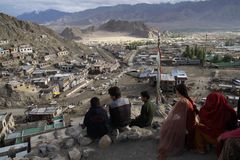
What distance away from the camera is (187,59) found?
38344 mm

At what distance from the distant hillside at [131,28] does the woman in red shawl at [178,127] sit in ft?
310

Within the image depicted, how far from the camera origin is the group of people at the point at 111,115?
5762 mm

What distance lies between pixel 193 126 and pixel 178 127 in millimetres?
268

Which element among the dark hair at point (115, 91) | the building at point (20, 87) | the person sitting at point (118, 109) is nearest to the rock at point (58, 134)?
the person sitting at point (118, 109)

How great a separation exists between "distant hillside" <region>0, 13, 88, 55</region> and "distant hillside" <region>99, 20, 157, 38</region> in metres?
49.3

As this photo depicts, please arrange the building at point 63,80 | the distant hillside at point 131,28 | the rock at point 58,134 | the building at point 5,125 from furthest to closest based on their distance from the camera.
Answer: the distant hillside at point 131,28 < the building at point 63,80 < the building at point 5,125 < the rock at point 58,134

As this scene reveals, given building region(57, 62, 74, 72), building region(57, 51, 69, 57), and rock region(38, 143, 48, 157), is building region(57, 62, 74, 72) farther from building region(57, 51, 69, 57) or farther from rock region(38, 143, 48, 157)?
rock region(38, 143, 48, 157)

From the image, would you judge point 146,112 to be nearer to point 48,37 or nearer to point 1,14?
point 48,37

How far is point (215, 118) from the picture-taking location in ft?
15.0

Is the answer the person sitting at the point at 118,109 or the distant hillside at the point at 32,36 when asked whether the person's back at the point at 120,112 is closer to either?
the person sitting at the point at 118,109

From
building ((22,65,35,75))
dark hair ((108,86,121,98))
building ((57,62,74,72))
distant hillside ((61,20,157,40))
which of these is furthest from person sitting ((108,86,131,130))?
distant hillside ((61,20,157,40))

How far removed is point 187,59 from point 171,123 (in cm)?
3457

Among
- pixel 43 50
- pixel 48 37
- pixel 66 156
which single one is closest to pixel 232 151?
pixel 66 156

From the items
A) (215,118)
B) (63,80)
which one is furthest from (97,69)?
(215,118)
